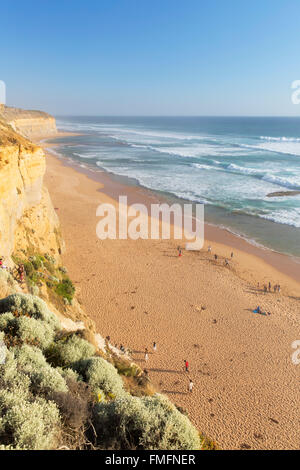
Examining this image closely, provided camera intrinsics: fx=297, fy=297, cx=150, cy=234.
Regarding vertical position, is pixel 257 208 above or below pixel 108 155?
below

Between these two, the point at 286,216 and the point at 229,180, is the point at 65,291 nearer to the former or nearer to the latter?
the point at 286,216

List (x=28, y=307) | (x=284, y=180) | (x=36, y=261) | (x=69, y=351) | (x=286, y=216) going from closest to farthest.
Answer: (x=69, y=351), (x=28, y=307), (x=36, y=261), (x=286, y=216), (x=284, y=180)

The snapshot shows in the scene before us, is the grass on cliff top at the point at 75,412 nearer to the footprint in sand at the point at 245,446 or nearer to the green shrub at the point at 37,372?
the green shrub at the point at 37,372

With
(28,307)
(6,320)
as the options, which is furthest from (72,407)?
(28,307)

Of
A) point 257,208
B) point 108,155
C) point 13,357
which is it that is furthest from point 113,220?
point 108,155

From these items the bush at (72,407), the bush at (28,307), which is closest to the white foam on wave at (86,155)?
the bush at (28,307)

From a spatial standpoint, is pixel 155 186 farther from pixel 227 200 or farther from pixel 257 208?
pixel 257 208
